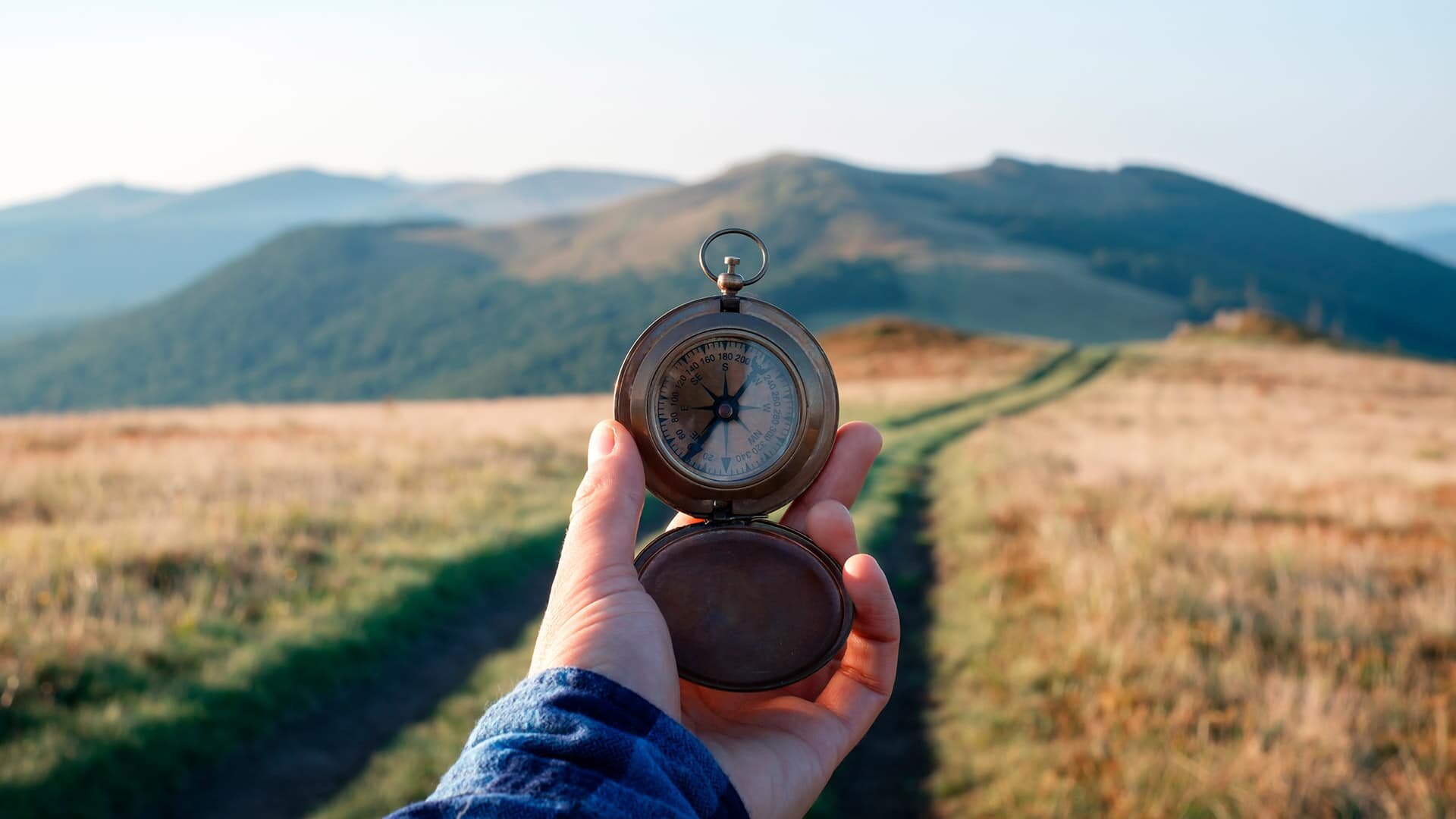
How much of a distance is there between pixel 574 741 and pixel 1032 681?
5485 millimetres

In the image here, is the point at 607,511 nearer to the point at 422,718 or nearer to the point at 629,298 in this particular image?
the point at 422,718

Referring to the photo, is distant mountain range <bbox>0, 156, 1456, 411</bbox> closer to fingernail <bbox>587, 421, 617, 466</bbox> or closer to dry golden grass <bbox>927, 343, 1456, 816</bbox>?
dry golden grass <bbox>927, 343, 1456, 816</bbox>

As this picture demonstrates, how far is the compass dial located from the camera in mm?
2740

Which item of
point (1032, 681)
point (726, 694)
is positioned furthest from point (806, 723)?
point (1032, 681)

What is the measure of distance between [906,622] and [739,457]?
20.0ft

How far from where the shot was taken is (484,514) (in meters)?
11.7

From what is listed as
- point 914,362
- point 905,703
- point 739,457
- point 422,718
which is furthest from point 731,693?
point 914,362

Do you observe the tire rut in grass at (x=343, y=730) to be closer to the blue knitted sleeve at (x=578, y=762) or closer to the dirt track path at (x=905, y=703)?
the dirt track path at (x=905, y=703)

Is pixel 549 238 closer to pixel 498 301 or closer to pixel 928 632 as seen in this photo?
pixel 498 301

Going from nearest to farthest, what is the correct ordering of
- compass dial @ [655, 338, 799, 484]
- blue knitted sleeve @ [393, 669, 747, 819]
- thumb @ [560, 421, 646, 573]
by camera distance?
blue knitted sleeve @ [393, 669, 747, 819] < thumb @ [560, 421, 646, 573] < compass dial @ [655, 338, 799, 484]

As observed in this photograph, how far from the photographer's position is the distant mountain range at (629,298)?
376 ft

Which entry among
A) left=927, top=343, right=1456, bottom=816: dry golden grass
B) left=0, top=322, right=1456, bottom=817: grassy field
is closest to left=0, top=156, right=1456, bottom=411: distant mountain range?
left=927, top=343, right=1456, bottom=816: dry golden grass

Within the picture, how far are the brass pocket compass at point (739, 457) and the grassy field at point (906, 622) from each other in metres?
0.79

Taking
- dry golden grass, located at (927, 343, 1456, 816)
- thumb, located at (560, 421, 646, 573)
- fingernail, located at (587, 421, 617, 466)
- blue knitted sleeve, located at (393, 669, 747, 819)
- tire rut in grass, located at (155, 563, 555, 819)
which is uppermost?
fingernail, located at (587, 421, 617, 466)
